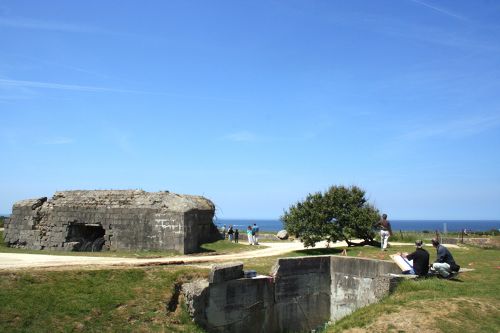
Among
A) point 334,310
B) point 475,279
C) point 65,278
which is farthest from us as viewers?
point 334,310

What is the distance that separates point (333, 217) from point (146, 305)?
14083mm

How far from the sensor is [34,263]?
15.9m

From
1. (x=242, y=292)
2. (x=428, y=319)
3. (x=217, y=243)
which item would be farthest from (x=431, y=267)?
(x=217, y=243)

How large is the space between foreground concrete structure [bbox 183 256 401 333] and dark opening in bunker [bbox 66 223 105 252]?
12334mm

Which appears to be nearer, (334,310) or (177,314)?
(177,314)

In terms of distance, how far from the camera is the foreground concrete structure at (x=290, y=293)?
1467 centimetres

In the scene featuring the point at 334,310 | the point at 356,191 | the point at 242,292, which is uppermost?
the point at 356,191

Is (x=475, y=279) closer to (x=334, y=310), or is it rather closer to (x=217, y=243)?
(x=334, y=310)

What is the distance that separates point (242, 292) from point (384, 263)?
5.32m

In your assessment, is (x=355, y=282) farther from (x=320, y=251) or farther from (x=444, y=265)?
(x=320, y=251)

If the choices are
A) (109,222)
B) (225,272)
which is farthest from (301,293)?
(109,222)

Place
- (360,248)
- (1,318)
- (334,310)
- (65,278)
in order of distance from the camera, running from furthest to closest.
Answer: (360,248) < (334,310) < (65,278) < (1,318)

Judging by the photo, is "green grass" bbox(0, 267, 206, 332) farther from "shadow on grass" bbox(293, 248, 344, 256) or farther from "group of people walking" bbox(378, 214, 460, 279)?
"shadow on grass" bbox(293, 248, 344, 256)

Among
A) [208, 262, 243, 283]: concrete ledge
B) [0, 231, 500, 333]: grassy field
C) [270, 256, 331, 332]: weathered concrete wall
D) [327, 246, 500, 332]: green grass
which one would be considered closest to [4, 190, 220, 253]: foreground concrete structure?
[270, 256, 331, 332]: weathered concrete wall
